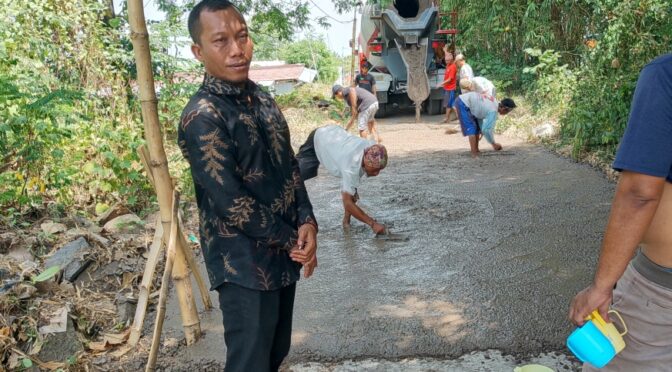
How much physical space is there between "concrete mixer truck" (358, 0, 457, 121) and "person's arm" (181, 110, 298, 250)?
10.8 meters

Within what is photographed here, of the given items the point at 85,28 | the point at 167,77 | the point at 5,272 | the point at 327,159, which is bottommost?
the point at 5,272

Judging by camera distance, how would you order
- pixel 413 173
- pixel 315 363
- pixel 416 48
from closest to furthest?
pixel 315 363, pixel 413 173, pixel 416 48

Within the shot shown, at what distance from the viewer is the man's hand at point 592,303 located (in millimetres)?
1556

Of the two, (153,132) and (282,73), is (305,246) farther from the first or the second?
(282,73)

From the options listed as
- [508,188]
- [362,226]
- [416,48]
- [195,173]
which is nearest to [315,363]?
[195,173]

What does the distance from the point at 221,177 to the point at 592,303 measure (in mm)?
1230

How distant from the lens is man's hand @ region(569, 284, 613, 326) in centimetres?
156

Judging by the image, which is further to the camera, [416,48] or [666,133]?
[416,48]

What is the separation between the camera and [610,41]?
6.91 meters

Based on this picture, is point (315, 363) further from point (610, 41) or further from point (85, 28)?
point (610, 41)

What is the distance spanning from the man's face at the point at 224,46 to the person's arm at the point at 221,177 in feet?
0.68

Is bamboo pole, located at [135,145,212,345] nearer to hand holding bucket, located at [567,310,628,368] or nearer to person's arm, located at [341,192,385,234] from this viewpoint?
person's arm, located at [341,192,385,234]

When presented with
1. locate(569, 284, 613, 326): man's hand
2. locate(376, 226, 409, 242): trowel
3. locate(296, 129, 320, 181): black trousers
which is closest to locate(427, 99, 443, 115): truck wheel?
locate(296, 129, 320, 181): black trousers

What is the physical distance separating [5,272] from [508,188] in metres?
5.06
